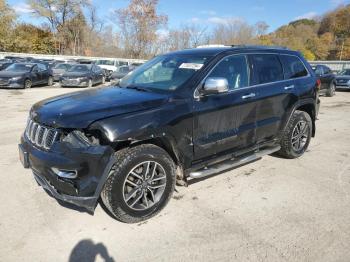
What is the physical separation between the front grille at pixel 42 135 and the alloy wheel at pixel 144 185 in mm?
859

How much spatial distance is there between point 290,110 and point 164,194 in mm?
2715

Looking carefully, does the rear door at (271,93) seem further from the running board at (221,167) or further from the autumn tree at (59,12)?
the autumn tree at (59,12)

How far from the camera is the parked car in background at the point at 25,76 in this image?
16.5 m

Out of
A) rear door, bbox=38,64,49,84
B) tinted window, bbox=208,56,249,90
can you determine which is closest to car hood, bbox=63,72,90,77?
rear door, bbox=38,64,49,84

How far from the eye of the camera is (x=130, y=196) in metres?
3.50

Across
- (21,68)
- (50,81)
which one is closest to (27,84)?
(21,68)

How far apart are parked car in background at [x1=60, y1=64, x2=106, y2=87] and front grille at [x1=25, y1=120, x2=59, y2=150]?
15228 millimetres

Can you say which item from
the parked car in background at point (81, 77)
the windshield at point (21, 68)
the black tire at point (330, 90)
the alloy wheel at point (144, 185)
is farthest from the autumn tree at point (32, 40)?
the alloy wheel at point (144, 185)

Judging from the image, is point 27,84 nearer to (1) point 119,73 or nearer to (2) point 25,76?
(2) point 25,76

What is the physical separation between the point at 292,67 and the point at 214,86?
227cm

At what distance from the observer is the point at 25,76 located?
17.1 metres

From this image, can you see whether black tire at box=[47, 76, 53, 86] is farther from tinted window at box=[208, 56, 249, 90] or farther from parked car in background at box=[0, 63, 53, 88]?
tinted window at box=[208, 56, 249, 90]

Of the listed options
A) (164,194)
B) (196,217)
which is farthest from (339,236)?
(164,194)

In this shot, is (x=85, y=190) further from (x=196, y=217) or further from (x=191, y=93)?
(x=191, y=93)
